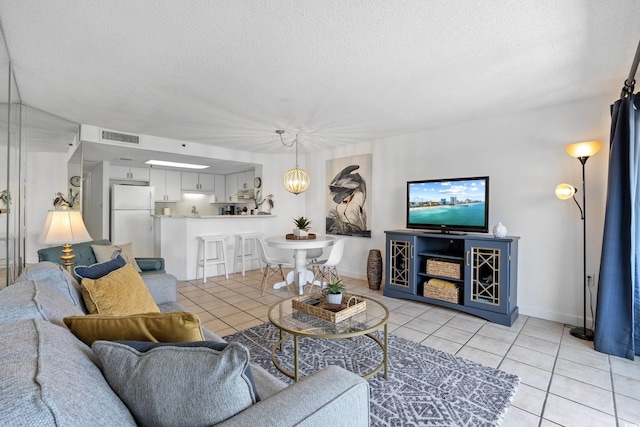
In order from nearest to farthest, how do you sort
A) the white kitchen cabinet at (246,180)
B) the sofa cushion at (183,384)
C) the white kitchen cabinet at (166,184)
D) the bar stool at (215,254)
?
the sofa cushion at (183,384), the bar stool at (215,254), the white kitchen cabinet at (166,184), the white kitchen cabinet at (246,180)

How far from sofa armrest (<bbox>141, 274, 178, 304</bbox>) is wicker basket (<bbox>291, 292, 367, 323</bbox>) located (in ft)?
3.14

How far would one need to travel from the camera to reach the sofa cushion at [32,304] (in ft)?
3.26

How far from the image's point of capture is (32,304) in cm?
105

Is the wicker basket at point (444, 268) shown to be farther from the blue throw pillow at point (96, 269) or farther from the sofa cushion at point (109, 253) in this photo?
the sofa cushion at point (109, 253)

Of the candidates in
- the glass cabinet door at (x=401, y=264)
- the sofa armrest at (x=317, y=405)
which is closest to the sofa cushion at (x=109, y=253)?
the sofa armrest at (x=317, y=405)

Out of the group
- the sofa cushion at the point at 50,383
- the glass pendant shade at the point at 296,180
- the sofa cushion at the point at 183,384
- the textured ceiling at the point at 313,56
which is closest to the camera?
the sofa cushion at the point at 50,383

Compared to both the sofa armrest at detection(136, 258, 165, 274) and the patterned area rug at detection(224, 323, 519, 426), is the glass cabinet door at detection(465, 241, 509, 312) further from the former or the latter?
the sofa armrest at detection(136, 258, 165, 274)

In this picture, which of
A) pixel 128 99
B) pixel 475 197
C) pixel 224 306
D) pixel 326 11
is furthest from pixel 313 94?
pixel 224 306

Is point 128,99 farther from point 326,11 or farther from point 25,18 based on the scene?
point 326,11

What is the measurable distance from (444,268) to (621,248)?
1.48 m

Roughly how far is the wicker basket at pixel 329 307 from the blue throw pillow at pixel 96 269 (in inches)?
49.0

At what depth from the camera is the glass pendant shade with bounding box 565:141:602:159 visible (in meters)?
2.71

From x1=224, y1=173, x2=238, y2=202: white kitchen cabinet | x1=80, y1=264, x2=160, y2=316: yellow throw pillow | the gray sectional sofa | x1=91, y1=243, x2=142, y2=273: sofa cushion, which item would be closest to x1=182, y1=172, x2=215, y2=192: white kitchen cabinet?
x1=224, y1=173, x2=238, y2=202: white kitchen cabinet

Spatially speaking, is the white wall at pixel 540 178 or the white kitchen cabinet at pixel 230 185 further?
the white kitchen cabinet at pixel 230 185
